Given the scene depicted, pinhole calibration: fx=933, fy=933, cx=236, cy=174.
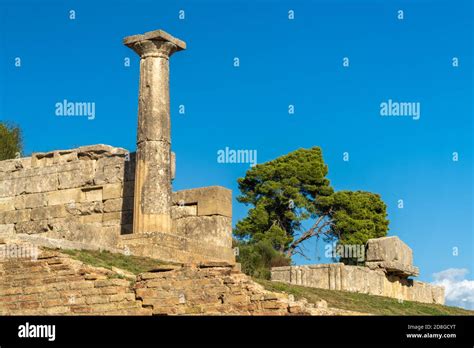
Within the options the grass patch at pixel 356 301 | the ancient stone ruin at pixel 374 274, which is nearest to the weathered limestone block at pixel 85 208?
the ancient stone ruin at pixel 374 274

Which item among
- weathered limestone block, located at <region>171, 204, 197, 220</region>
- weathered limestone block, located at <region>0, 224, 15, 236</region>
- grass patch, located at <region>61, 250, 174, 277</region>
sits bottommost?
grass patch, located at <region>61, 250, 174, 277</region>

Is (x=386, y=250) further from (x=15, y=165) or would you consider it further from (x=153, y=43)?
(x=15, y=165)

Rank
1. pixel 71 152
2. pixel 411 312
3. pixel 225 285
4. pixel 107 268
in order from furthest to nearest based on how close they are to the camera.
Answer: pixel 71 152 < pixel 411 312 < pixel 107 268 < pixel 225 285

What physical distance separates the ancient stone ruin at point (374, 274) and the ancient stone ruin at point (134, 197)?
189 cm

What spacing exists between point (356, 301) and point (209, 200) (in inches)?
214

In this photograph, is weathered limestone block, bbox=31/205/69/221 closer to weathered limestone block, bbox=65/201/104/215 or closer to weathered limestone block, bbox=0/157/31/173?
weathered limestone block, bbox=65/201/104/215

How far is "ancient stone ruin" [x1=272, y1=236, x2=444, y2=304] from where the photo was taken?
21.9 metres

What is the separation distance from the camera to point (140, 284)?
15562 mm

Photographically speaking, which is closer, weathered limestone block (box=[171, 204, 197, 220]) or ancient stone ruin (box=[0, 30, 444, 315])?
ancient stone ruin (box=[0, 30, 444, 315])

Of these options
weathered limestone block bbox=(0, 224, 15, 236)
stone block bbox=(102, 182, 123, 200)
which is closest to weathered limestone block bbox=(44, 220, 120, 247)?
stone block bbox=(102, 182, 123, 200)
